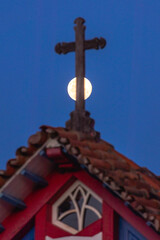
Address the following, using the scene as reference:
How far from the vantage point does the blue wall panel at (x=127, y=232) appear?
10.1m

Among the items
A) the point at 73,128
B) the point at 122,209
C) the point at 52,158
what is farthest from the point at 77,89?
the point at 122,209

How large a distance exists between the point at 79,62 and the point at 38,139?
204 cm

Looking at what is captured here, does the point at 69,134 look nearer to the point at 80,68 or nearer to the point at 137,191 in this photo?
the point at 137,191

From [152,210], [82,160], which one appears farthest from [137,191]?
[82,160]

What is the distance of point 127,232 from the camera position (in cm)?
1015

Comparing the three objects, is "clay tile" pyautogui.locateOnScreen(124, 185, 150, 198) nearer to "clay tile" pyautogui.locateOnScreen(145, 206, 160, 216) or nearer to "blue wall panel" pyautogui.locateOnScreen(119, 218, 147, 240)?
"clay tile" pyautogui.locateOnScreen(145, 206, 160, 216)

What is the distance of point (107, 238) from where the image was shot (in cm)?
1012

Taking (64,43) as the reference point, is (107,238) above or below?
below

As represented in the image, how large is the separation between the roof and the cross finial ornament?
0.28m

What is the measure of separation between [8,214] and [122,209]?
1.79 meters

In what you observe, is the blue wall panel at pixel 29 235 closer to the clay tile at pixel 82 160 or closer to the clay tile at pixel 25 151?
the clay tile at pixel 25 151

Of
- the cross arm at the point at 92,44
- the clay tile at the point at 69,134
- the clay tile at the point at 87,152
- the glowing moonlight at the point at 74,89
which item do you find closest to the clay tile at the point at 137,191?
the clay tile at the point at 87,152

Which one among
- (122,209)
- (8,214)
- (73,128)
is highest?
(73,128)

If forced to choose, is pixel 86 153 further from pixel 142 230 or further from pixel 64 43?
pixel 64 43
